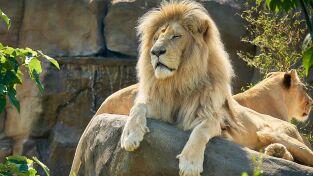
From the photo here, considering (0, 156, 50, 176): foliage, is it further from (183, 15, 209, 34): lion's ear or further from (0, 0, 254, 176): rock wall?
(0, 0, 254, 176): rock wall

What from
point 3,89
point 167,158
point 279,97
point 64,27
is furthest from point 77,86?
point 3,89

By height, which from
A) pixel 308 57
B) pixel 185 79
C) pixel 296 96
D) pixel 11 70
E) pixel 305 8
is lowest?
pixel 296 96

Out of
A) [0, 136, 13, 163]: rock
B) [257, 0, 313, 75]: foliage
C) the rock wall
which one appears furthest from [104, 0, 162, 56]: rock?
[257, 0, 313, 75]: foliage

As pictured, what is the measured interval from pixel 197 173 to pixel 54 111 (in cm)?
716

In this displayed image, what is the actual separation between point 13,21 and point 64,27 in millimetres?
891

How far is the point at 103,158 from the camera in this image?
543cm

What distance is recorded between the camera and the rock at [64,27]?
11875mm

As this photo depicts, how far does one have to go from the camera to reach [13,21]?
39.9ft

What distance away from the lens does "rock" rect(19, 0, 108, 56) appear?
11875 mm

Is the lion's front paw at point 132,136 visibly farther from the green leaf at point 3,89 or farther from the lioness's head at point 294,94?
the lioness's head at point 294,94

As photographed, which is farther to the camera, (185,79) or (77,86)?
(77,86)

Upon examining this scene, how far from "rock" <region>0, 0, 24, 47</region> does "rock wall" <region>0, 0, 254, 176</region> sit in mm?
17

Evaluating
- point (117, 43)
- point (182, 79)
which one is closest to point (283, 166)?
point (182, 79)

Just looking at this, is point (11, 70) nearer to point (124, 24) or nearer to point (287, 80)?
point (287, 80)
